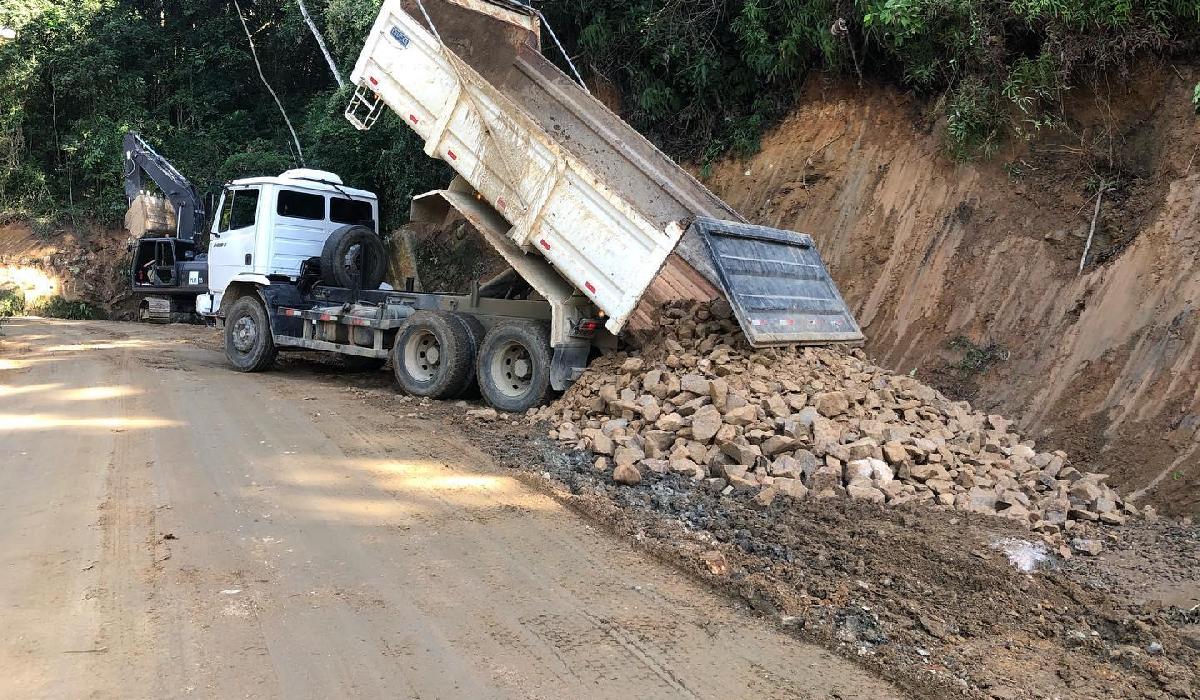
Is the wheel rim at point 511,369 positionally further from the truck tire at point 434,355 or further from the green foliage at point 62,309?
the green foliage at point 62,309

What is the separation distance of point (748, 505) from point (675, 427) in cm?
119

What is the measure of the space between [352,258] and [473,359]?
2.98 meters

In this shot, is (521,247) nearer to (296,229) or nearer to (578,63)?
(296,229)

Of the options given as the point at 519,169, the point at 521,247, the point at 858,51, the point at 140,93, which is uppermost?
the point at 140,93

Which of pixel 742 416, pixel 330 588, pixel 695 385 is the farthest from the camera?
pixel 695 385

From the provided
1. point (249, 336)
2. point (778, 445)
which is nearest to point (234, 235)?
point (249, 336)

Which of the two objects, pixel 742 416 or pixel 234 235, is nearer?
pixel 742 416

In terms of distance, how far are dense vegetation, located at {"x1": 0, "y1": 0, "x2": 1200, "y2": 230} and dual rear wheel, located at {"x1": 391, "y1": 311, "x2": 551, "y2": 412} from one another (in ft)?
A: 18.7

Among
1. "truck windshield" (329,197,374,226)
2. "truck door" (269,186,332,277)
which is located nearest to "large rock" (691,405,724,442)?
"truck door" (269,186,332,277)

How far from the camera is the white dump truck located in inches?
283

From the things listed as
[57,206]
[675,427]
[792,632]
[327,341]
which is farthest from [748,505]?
[57,206]

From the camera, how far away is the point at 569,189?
7.45 meters

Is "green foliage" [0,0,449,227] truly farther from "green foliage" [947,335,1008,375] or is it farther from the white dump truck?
"green foliage" [947,335,1008,375]

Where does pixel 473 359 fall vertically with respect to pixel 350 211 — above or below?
below
